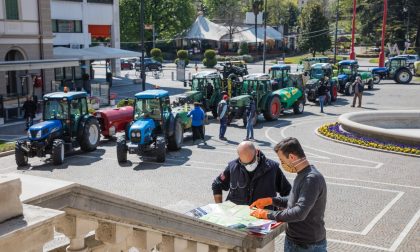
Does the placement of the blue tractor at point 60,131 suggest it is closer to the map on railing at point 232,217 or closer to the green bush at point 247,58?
the map on railing at point 232,217

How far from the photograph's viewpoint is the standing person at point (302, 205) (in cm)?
475

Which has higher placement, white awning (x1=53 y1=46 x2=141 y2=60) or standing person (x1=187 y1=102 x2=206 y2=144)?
white awning (x1=53 y1=46 x2=141 y2=60)

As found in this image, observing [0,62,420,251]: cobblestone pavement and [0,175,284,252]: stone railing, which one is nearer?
[0,175,284,252]: stone railing

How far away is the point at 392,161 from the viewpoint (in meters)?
16.7

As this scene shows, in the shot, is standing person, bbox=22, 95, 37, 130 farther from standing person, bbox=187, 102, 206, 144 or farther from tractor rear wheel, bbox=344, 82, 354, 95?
tractor rear wheel, bbox=344, 82, 354, 95

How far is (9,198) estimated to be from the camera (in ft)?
9.37

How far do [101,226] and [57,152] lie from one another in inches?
514

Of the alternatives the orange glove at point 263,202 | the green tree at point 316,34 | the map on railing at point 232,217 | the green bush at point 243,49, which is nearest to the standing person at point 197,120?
the map on railing at point 232,217

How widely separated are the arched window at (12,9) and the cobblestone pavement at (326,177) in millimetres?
14443

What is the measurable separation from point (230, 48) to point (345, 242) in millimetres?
73641

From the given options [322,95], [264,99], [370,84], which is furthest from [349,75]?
[264,99]

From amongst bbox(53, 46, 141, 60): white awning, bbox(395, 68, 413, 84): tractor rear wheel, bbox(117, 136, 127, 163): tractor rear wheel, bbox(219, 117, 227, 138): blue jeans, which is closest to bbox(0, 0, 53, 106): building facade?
bbox(53, 46, 141, 60): white awning

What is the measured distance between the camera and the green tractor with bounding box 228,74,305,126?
23656 mm

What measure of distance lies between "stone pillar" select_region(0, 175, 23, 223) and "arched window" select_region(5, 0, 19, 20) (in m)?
30.1
